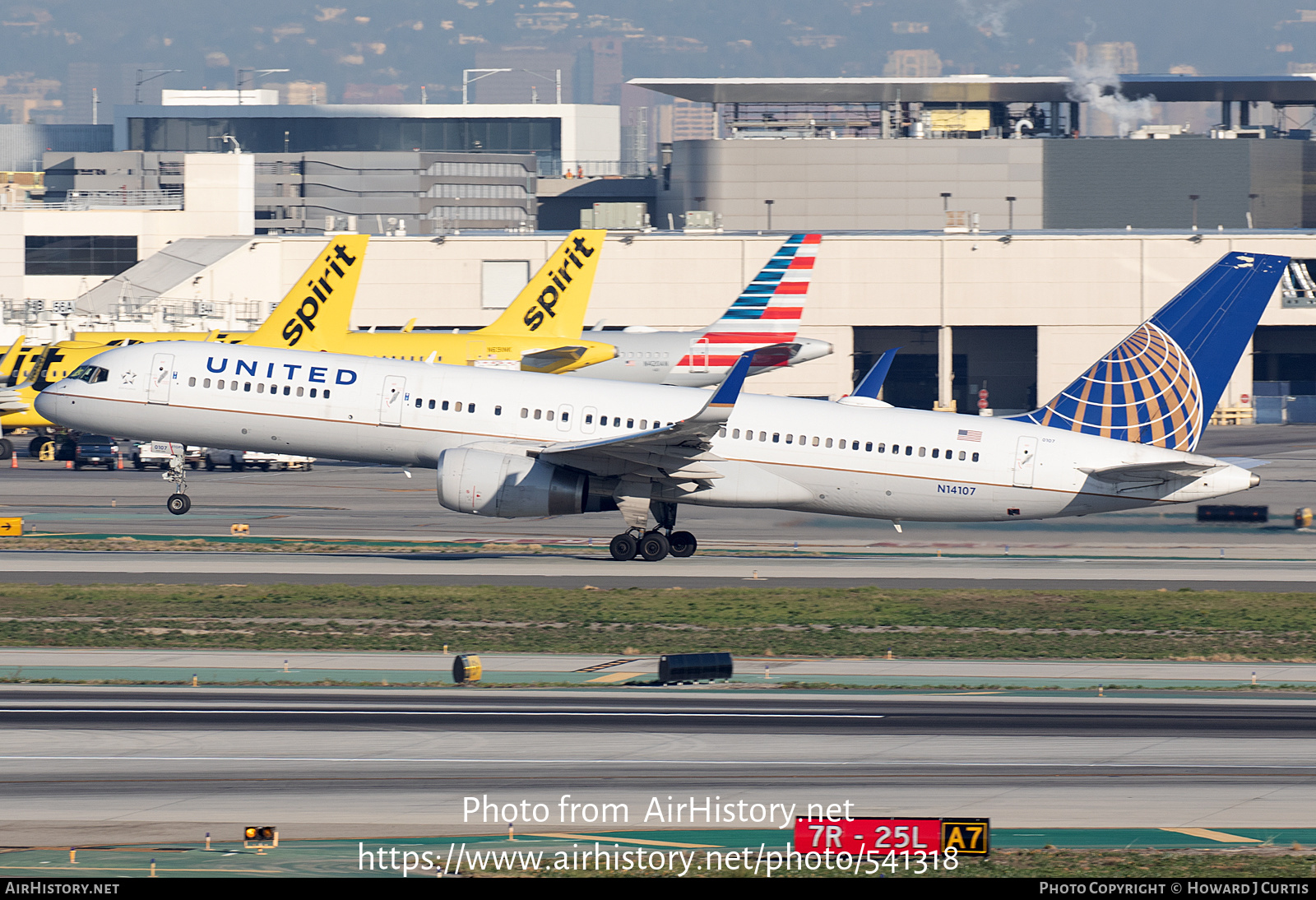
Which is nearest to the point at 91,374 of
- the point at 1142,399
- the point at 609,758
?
the point at 609,758

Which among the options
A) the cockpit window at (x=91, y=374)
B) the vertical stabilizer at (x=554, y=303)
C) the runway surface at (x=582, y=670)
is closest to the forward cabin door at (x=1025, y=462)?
the runway surface at (x=582, y=670)

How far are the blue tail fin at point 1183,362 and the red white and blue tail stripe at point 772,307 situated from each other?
31540mm

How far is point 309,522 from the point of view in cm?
5209

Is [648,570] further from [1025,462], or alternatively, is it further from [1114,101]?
[1114,101]

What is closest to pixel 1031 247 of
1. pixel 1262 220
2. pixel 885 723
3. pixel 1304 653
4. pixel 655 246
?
pixel 655 246

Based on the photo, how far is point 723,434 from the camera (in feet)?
142

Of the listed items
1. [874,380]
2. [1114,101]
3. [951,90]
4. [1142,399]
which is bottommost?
[1142,399]

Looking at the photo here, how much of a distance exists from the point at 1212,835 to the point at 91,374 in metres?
36.3

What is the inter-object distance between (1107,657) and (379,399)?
21187 mm

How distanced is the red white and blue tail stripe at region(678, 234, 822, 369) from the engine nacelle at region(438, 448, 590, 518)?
113 ft

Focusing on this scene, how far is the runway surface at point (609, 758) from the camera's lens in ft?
65.7

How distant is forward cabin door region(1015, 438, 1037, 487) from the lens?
140 feet

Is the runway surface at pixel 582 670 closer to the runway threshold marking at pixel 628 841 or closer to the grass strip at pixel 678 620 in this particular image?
the grass strip at pixel 678 620
